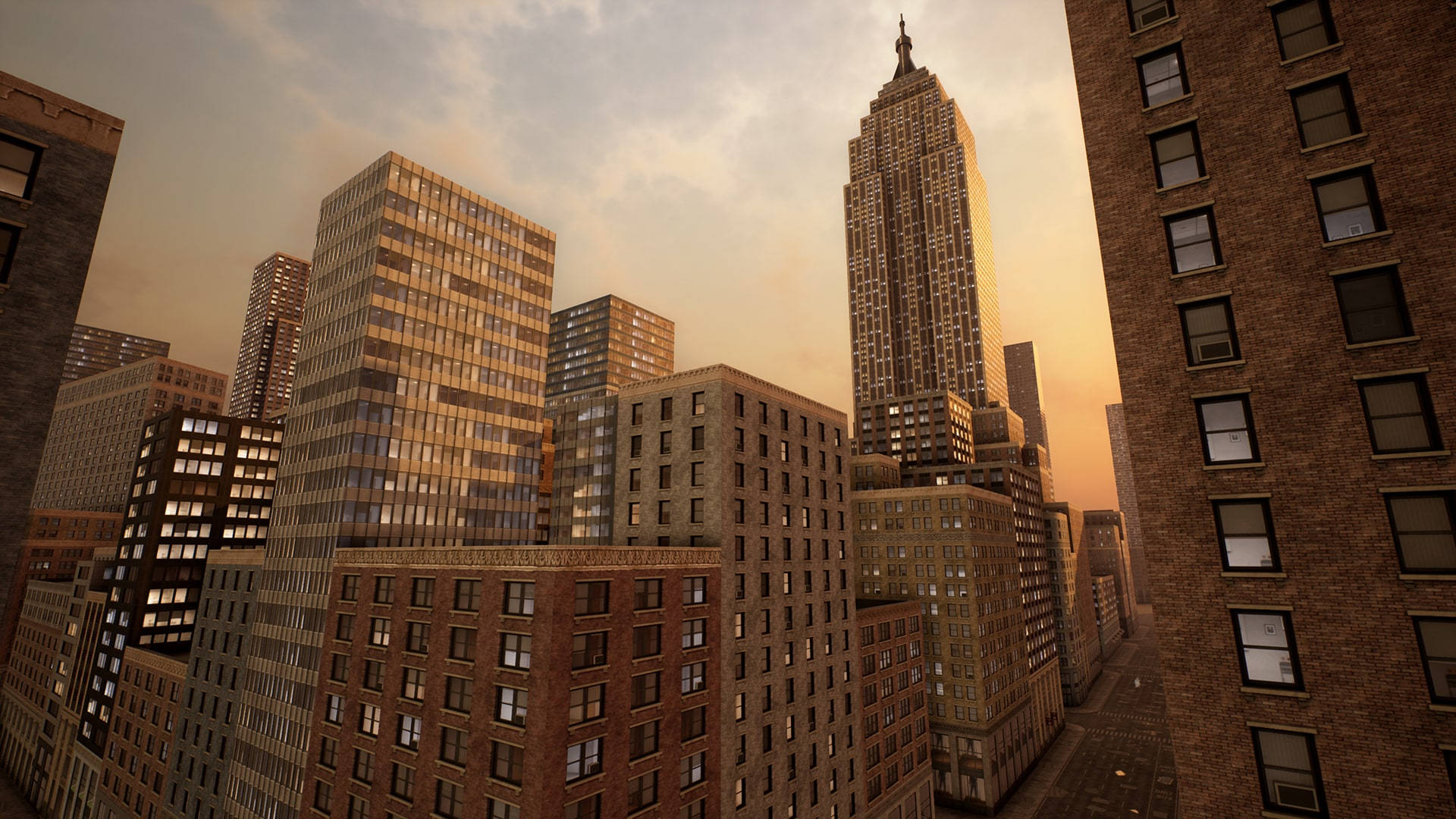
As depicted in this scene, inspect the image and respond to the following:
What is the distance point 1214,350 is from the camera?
23047mm

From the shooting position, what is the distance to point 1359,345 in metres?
20.5

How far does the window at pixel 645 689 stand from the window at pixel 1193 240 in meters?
39.5

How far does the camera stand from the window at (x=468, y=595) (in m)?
42.2

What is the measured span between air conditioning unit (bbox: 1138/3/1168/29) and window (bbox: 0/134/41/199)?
5010cm

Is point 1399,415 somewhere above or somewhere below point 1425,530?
above

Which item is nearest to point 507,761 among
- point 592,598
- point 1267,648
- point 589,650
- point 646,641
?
point 589,650

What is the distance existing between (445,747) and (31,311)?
Result: 111 ft

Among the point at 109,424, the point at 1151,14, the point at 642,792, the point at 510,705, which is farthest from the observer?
the point at 109,424

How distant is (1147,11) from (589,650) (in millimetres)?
45992

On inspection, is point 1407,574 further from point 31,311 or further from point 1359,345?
point 31,311

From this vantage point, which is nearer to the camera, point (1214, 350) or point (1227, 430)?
point (1227, 430)

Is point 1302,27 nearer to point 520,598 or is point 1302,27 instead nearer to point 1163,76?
point 1163,76

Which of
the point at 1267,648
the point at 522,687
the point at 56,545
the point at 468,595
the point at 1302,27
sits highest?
the point at 1302,27

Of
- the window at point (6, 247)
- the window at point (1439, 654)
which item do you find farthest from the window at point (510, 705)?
the window at point (1439, 654)
